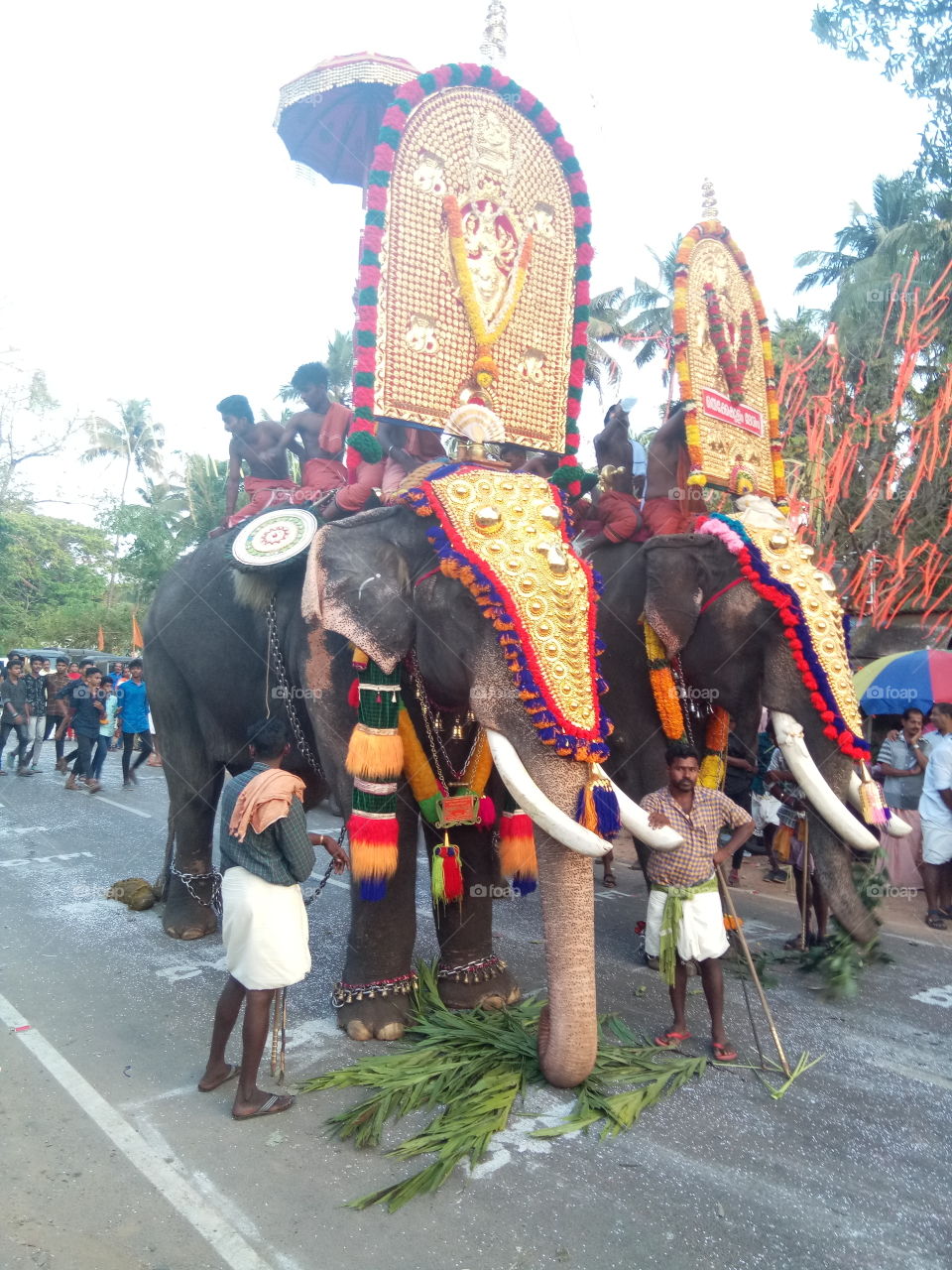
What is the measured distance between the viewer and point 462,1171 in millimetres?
2947

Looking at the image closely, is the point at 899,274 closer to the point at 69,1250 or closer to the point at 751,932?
the point at 751,932

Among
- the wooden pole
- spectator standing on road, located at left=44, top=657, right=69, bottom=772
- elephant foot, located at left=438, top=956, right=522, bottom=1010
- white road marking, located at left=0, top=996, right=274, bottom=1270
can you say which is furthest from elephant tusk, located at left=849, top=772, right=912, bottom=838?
spectator standing on road, located at left=44, top=657, right=69, bottom=772

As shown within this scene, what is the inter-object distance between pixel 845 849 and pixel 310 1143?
2590 millimetres

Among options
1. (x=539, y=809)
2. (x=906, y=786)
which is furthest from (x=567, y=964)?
(x=906, y=786)

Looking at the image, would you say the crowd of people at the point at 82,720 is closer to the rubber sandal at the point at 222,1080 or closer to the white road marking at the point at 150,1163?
the white road marking at the point at 150,1163

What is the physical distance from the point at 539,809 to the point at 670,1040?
1555 mm

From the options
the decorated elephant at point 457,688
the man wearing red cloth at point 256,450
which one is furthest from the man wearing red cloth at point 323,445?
the decorated elephant at point 457,688

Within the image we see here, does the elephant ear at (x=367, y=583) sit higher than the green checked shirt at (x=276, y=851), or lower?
higher

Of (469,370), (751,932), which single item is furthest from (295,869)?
(751,932)

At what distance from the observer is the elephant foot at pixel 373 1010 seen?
155 inches

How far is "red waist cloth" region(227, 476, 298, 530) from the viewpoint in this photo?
5645 mm

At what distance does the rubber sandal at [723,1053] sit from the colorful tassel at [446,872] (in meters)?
1.27

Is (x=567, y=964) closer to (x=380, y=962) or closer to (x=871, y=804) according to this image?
(x=380, y=962)

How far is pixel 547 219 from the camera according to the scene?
5.30 metres
